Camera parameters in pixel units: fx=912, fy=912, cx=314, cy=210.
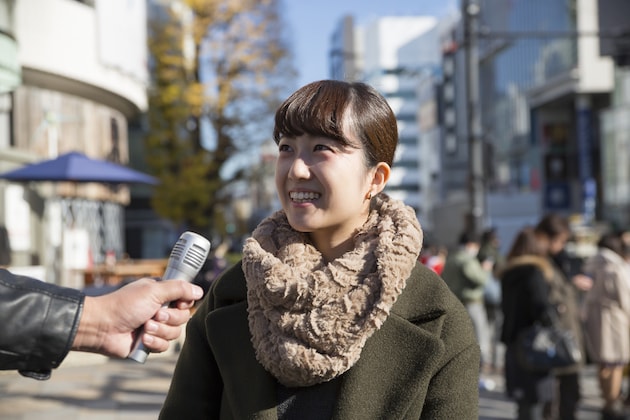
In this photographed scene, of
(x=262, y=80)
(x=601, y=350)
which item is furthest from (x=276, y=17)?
(x=601, y=350)

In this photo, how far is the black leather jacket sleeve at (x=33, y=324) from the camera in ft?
5.82

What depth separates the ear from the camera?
264 centimetres

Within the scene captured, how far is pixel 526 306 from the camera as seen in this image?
21.7 ft

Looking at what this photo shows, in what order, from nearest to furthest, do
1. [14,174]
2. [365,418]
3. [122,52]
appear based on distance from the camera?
[365,418] < [14,174] < [122,52]

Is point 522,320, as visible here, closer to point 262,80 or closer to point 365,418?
point 365,418

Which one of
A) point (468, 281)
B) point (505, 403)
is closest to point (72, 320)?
point (505, 403)

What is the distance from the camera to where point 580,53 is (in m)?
52.5

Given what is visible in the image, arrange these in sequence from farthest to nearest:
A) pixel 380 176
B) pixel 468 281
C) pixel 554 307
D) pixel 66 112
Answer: pixel 66 112
pixel 468 281
pixel 554 307
pixel 380 176

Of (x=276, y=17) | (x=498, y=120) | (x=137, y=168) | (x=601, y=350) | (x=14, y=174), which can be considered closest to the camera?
(x=601, y=350)

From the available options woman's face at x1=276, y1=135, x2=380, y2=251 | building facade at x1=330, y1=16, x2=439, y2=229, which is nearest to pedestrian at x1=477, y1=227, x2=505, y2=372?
woman's face at x1=276, y1=135, x2=380, y2=251

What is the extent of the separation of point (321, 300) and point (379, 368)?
0.84 feet

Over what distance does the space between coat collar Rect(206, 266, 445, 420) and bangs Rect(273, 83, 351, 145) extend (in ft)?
1.81

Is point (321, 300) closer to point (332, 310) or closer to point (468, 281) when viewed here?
point (332, 310)

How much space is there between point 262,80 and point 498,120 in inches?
1729
